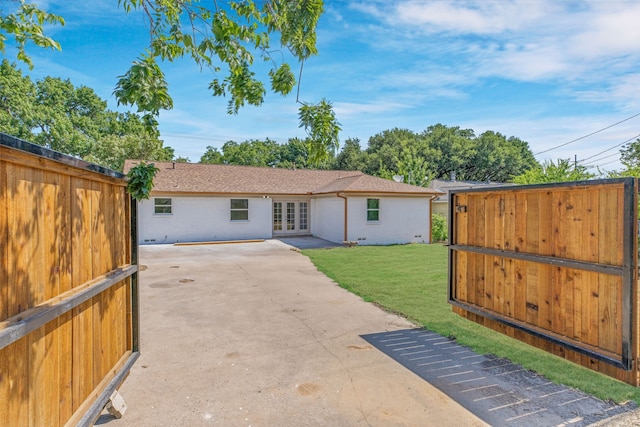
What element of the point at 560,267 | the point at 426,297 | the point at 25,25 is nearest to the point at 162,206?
the point at 25,25

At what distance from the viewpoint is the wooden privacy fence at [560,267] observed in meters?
3.00

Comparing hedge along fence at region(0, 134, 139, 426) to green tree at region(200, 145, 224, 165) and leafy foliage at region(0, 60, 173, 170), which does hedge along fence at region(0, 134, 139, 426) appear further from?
green tree at region(200, 145, 224, 165)

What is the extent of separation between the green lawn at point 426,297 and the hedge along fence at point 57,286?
4274 millimetres

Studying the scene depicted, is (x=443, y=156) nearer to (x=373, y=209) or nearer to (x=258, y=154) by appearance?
(x=258, y=154)

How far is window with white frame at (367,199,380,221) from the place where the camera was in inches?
679

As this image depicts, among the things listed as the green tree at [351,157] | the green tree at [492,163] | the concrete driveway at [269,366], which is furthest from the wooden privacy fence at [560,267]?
the green tree at [492,163]

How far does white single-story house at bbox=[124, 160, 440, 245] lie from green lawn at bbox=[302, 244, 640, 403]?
2.55 m

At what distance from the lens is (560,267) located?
3.61 metres

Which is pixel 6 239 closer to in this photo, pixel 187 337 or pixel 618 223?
pixel 187 337

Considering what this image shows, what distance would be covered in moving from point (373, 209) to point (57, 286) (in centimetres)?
1568

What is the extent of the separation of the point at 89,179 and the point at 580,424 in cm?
443

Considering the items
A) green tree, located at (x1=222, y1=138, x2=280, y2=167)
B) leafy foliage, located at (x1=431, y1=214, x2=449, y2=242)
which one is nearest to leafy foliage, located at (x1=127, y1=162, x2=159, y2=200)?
leafy foliage, located at (x1=431, y1=214, x2=449, y2=242)

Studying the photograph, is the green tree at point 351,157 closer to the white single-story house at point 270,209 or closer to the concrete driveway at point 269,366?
the white single-story house at point 270,209

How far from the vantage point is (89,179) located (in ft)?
9.07
